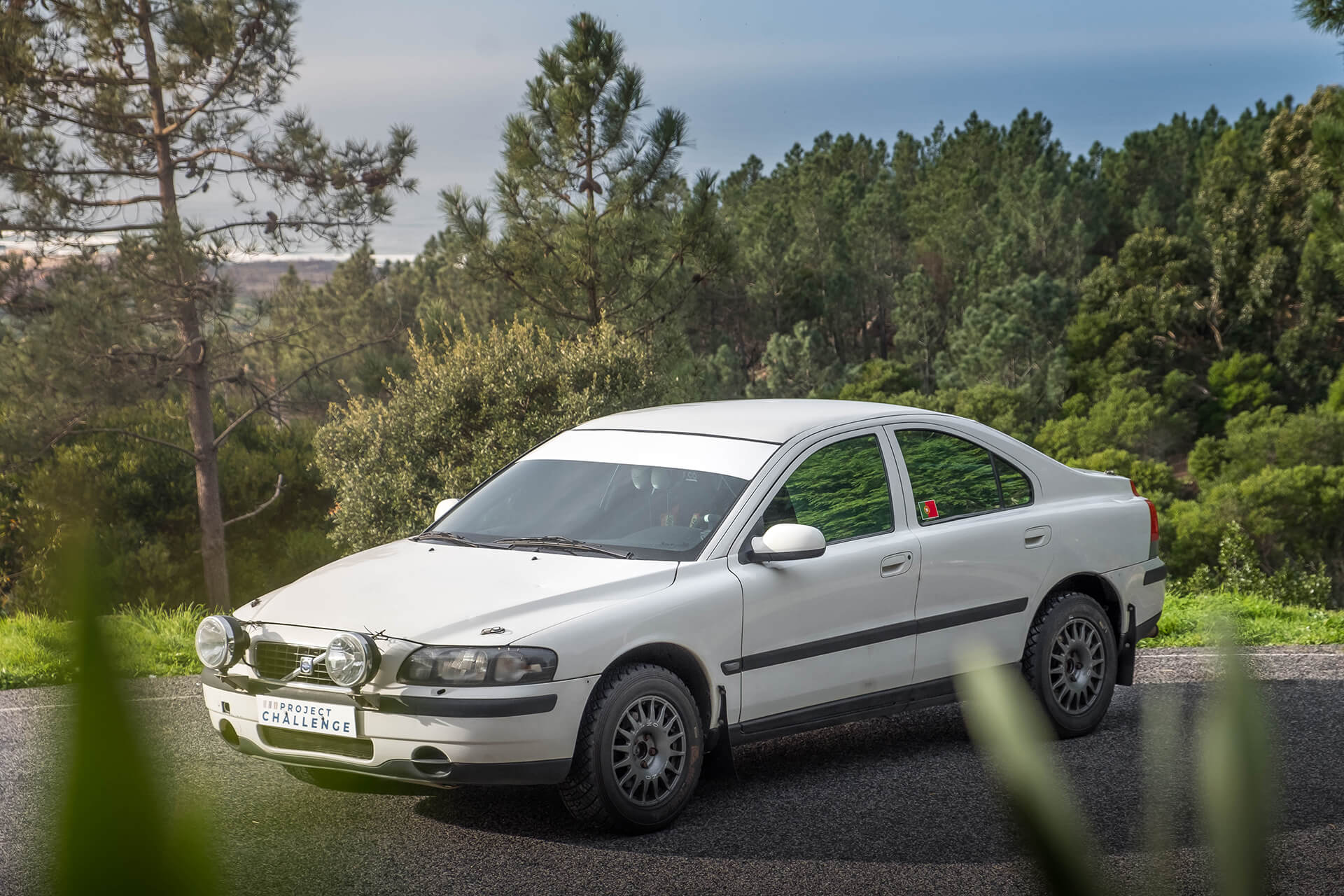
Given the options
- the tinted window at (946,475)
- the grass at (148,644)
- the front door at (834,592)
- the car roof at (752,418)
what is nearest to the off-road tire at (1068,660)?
the tinted window at (946,475)

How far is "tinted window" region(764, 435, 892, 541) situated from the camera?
6.34 m

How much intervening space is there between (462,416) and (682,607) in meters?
11.4

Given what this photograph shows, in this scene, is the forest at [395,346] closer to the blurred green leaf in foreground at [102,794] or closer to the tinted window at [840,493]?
the blurred green leaf in foreground at [102,794]

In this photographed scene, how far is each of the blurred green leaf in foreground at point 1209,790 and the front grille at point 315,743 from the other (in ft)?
16.5

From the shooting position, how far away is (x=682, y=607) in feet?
18.7

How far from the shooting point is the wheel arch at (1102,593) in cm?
714

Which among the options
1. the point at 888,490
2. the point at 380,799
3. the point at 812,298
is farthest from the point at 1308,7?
the point at 812,298

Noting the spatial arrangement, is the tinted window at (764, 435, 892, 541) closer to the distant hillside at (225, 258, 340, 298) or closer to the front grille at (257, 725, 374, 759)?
the front grille at (257, 725, 374, 759)

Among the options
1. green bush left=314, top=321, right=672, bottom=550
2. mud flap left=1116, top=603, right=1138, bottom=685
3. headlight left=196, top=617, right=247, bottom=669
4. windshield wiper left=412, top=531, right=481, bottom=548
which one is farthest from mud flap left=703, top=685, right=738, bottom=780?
green bush left=314, top=321, right=672, bottom=550

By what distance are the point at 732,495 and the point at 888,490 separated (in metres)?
0.82

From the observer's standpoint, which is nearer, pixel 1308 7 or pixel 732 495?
pixel 732 495

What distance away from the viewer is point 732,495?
20.5 ft

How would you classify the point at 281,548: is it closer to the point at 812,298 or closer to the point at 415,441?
the point at 415,441

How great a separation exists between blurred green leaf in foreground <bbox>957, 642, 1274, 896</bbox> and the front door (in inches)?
210
